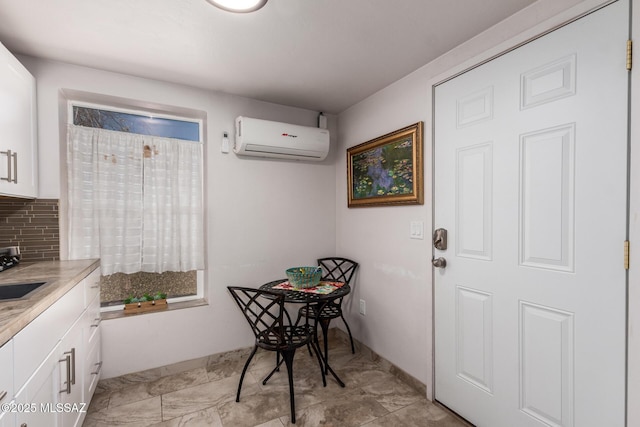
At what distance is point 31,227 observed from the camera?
6.46 ft

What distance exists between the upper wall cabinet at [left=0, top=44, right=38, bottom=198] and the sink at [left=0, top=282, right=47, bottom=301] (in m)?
0.48

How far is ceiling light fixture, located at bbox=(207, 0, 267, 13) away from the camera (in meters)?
1.40

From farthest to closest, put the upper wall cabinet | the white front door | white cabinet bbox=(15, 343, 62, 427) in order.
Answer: the upper wall cabinet, the white front door, white cabinet bbox=(15, 343, 62, 427)

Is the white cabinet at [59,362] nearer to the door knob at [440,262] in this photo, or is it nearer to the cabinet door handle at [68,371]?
the cabinet door handle at [68,371]

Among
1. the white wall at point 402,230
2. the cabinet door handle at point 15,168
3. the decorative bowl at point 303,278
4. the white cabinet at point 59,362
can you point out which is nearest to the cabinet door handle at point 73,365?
the white cabinet at point 59,362

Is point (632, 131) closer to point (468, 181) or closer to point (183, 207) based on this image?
point (468, 181)

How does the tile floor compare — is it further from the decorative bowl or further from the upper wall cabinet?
the upper wall cabinet

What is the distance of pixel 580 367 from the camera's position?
1.31 metres

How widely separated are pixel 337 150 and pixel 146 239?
189 cm

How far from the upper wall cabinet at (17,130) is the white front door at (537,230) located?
2429 mm

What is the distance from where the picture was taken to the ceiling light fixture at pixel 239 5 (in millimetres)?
1400

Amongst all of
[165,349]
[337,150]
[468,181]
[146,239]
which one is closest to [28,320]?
[146,239]

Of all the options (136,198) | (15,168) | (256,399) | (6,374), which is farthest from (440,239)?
(15,168)

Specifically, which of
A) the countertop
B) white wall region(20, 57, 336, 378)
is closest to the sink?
the countertop
